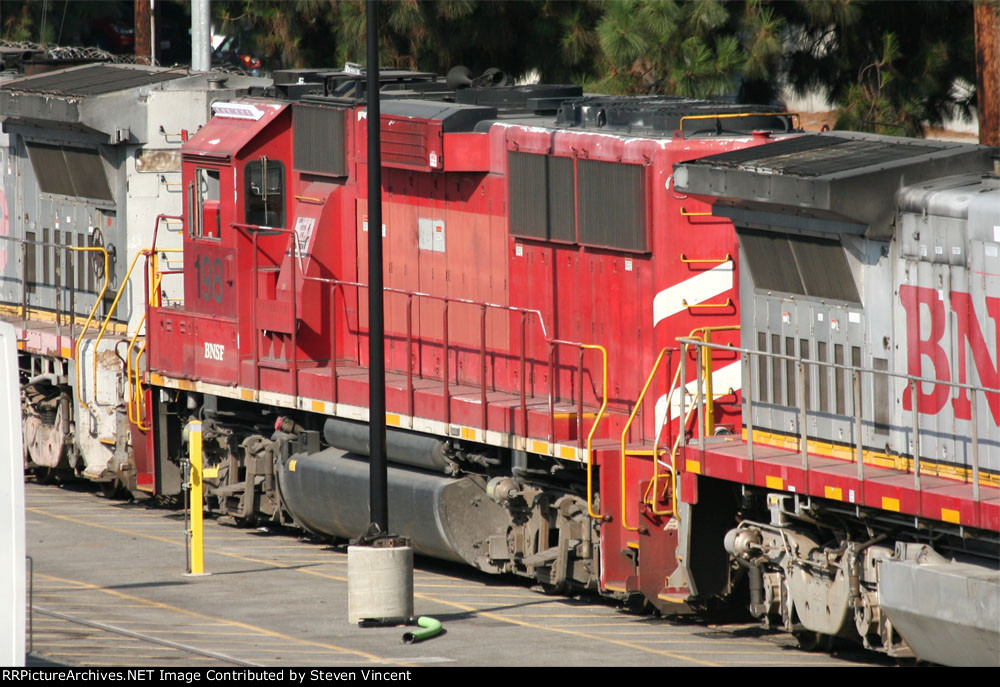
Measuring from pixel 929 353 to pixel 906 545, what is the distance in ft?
4.26

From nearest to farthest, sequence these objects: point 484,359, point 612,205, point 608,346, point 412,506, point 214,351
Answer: point 612,205 < point 608,346 < point 484,359 < point 412,506 < point 214,351

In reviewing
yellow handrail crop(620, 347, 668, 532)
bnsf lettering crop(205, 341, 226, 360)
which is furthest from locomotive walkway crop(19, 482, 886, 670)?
bnsf lettering crop(205, 341, 226, 360)

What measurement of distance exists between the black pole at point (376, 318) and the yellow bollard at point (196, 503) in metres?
2.69

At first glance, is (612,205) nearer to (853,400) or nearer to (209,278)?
(853,400)

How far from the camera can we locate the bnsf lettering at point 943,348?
38.7 feet

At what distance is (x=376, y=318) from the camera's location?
13.7m

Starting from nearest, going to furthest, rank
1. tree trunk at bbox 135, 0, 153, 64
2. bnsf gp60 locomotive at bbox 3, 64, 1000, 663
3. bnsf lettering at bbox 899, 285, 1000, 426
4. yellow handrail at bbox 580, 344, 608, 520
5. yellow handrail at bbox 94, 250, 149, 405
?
bnsf lettering at bbox 899, 285, 1000, 426 < bnsf gp60 locomotive at bbox 3, 64, 1000, 663 < yellow handrail at bbox 580, 344, 608, 520 < yellow handrail at bbox 94, 250, 149, 405 < tree trunk at bbox 135, 0, 153, 64

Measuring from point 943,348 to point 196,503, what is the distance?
6.88 metres

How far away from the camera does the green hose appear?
13.2 meters

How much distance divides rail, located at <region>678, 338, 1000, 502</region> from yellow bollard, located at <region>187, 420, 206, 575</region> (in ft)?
15.1

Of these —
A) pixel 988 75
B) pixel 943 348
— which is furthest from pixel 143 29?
pixel 943 348

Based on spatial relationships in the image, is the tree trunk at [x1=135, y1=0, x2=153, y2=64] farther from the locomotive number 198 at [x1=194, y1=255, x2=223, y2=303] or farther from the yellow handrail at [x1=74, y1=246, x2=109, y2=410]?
the locomotive number 198 at [x1=194, y1=255, x2=223, y2=303]

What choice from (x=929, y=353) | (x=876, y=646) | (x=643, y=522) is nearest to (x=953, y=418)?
(x=929, y=353)

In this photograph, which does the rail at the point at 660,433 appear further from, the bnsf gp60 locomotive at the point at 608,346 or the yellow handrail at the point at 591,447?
the yellow handrail at the point at 591,447
